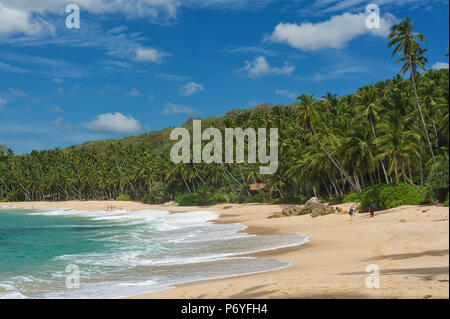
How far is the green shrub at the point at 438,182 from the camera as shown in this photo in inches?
1136

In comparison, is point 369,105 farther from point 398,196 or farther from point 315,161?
point 398,196

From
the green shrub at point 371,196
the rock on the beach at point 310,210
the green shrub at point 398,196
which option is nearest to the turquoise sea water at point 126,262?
the rock on the beach at point 310,210

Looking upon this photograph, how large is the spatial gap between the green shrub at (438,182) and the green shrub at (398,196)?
2.03m

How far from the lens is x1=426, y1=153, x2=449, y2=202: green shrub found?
28.8 meters

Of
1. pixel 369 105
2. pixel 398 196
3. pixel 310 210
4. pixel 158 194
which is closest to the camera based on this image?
pixel 398 196

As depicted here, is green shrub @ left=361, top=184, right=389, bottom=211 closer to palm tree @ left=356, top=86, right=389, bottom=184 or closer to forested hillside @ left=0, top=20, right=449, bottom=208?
forested hillside @ left=0, top=20, right=449, bottom=208

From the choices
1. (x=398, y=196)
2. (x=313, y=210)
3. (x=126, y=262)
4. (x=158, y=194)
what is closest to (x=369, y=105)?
(x=398, y=196)

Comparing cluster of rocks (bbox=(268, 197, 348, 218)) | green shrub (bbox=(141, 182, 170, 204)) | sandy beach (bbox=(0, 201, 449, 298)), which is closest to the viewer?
sandy beach (bbox=(0, 201, 449, 298))

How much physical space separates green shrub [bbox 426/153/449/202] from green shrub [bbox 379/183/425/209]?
2.03m

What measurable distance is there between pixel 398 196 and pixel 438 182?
569 centimetres

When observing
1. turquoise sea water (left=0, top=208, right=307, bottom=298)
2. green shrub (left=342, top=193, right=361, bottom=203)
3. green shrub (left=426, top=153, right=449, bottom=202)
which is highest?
green shrub (left=426, top=153, right=449, bottom=202)

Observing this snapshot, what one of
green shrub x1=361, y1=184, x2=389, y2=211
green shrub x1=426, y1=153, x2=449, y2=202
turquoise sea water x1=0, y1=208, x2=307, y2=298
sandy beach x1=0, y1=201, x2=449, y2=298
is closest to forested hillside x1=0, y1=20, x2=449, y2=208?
green shrub x1=426, y1=153, x2=449, y2=202

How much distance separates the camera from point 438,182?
29734 millimetres
